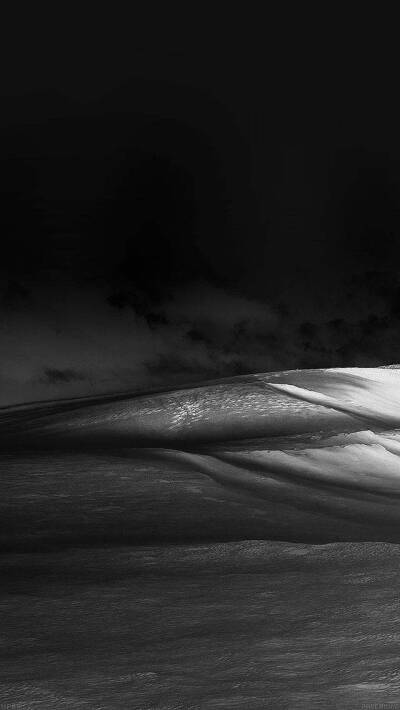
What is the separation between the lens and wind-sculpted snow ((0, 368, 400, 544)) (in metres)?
4.19

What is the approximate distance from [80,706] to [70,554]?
5.11 feet

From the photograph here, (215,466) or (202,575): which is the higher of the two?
(215,466)

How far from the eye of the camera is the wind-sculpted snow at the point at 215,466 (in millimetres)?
4188

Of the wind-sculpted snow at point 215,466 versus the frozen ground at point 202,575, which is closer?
the frozen ground at point 202,575

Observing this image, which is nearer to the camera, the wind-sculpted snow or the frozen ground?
the frozen ground

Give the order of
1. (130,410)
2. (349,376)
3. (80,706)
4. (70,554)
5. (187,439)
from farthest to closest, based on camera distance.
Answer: (349,376) < (130,410) < (187,439) < (70,554) < (80,706)

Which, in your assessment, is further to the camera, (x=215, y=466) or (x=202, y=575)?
(x=215, y=466)

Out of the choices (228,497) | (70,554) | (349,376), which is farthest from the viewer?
(349,376)

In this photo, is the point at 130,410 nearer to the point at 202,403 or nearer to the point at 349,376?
the point at 202,403

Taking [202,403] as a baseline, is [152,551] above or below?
below

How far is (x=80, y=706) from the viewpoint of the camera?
1945mm

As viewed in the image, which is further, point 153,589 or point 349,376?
point 349,376

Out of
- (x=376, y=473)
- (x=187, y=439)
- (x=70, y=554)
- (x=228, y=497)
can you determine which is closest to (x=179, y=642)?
(x=70, y=554)

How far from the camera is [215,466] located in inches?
234
